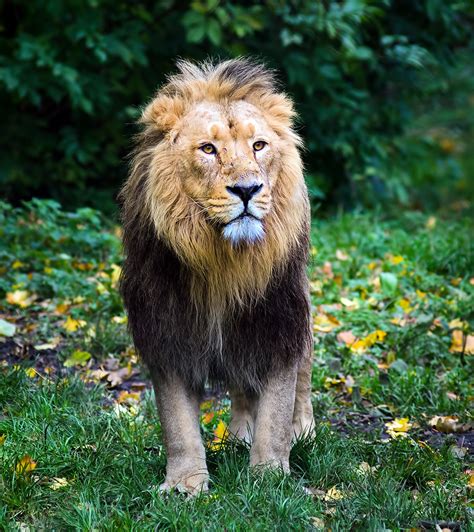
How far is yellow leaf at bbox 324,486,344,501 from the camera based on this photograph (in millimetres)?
3846

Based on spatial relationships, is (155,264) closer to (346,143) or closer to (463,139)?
(346,143)

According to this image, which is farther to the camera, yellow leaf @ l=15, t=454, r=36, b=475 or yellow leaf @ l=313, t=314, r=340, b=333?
yellow leaf @ l=313, t=314, r=340, b=333

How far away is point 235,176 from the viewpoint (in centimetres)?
367

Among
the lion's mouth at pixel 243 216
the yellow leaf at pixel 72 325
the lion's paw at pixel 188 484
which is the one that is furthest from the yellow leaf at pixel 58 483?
the yellow leaf at pixel 72 325

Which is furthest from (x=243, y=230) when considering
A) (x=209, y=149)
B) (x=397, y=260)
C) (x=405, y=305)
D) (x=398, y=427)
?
(x=397, y=260)

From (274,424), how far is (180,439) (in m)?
0.39

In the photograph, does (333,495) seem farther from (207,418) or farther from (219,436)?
(207,418)

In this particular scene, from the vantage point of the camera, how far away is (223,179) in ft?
12.1

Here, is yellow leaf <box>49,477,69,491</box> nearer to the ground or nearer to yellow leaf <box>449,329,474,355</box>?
the ground

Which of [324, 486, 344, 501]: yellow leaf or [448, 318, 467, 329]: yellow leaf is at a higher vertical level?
[324, 486, 344, 501]: yellow leaf

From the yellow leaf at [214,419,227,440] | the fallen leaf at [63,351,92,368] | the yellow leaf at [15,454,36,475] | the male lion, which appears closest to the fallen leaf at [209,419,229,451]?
the yellow leaf at [214,419,227,440]

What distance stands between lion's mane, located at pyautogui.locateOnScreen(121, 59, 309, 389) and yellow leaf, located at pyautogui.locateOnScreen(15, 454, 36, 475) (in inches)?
24.6

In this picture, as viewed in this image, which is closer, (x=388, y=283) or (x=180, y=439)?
(x=180, y=439)

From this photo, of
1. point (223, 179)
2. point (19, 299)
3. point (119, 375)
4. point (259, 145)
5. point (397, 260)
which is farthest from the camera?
point (397, 260)
